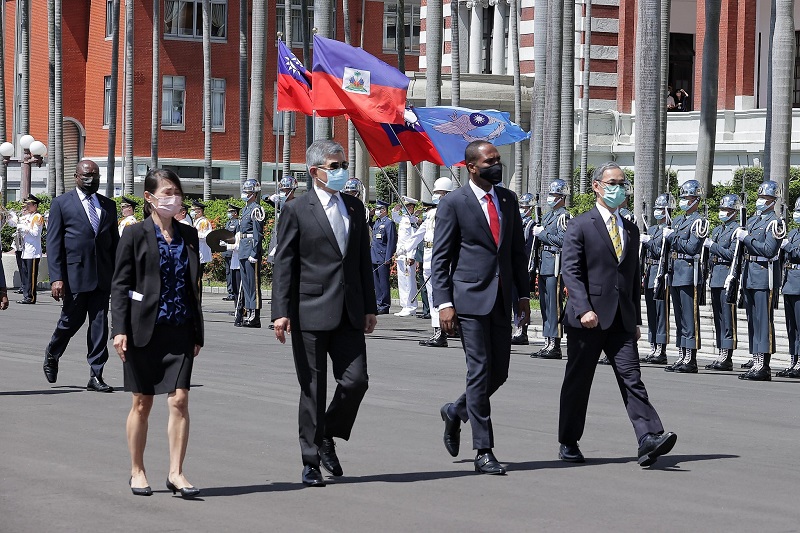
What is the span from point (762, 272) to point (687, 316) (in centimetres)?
118

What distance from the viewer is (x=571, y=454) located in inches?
398

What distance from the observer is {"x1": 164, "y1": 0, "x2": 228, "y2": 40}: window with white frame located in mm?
55125

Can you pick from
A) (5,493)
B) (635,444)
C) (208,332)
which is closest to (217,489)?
(5,493)

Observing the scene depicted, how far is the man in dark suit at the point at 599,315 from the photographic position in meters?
10.1

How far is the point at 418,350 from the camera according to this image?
19.3m

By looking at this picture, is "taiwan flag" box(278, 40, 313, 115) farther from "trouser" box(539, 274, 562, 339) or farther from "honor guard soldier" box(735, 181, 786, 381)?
"honor guard soldier" box(735, 181, 786, 381)

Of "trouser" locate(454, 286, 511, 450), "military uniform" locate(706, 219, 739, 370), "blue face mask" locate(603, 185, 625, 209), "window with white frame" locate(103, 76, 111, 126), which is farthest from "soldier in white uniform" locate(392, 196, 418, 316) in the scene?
"window with white frame" locate(103, 76, 111, 126)

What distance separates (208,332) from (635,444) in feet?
37.1

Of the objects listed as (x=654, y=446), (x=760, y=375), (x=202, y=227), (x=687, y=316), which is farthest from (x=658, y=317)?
(x=202, y=227)

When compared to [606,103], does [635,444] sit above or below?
below

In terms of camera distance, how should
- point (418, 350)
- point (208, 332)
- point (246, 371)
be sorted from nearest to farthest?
point (246, 371) < point (418, 350) < point (208, 332)

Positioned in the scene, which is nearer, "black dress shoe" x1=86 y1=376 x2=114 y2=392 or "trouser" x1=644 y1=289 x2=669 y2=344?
"black dress shoe" x1=86 y1=376 x2=114 y2=392

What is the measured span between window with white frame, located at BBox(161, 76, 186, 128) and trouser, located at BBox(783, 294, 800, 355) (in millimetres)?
40809

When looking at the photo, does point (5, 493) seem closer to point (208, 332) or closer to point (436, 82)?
point (208, 332)
